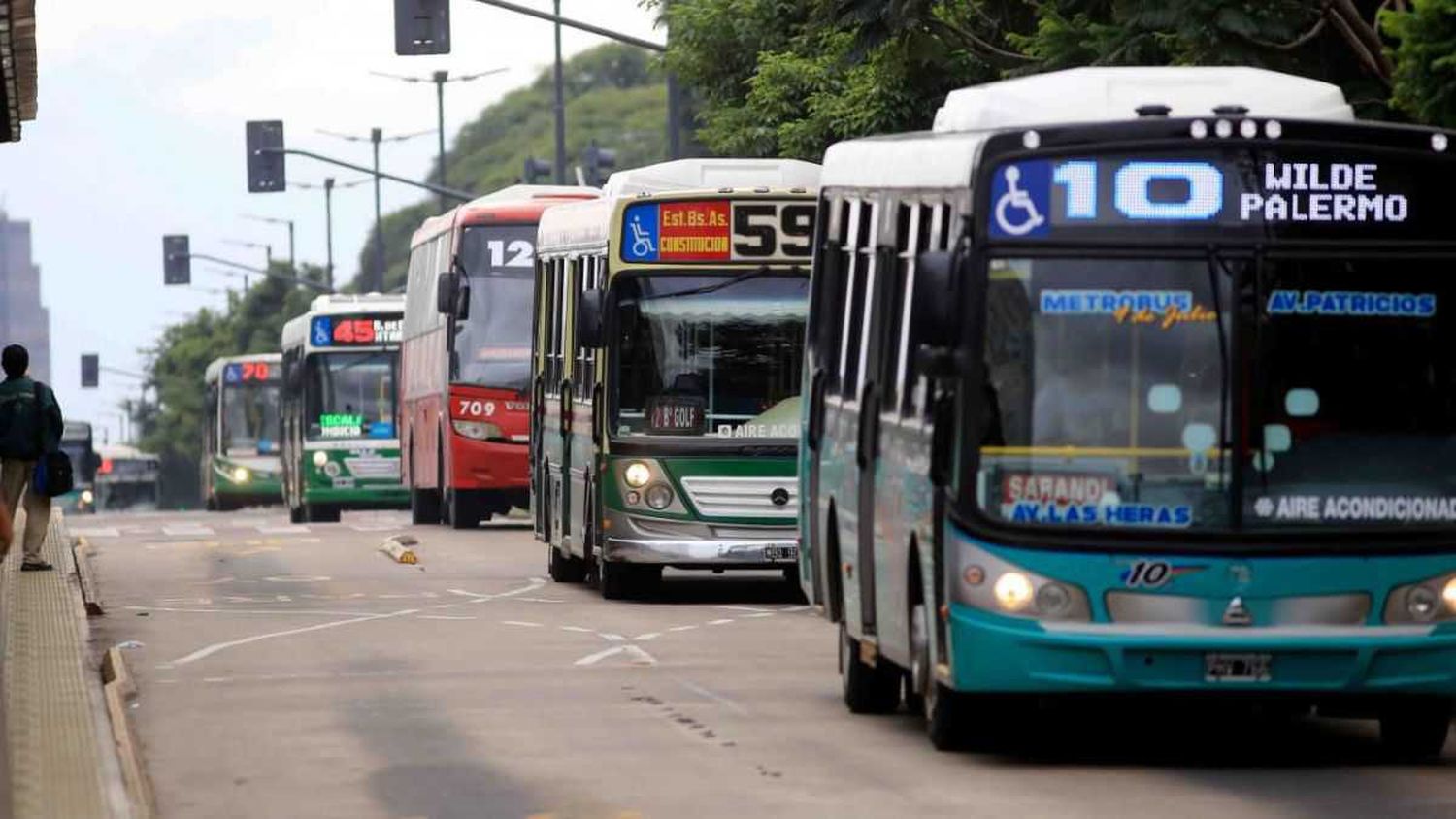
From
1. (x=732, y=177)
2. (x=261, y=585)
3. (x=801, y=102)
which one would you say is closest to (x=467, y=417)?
(x=801, y=102)

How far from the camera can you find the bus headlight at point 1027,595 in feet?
42.9

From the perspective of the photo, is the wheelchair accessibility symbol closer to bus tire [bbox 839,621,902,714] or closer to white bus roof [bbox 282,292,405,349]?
bus tire [bbox 839,621,902,714]

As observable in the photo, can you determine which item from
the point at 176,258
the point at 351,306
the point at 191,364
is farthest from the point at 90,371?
the point at 351,306

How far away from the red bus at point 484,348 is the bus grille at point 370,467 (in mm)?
8643

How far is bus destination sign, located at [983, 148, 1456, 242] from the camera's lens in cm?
1327

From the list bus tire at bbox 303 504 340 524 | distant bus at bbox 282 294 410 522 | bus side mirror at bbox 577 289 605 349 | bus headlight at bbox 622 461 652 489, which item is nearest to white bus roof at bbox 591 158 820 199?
bus side mirror at bbox 577 289 605 349

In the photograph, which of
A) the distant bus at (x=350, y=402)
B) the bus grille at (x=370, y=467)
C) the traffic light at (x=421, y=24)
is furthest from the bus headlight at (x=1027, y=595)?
the bus grille at (x=370, y=467)

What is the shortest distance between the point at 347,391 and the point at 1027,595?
121ft

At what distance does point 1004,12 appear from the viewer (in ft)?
90.0

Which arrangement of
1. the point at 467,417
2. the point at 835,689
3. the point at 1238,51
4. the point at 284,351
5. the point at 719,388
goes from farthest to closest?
the point at 284,351
the point at 467,417
the point at 719,388
the point at 1238,51
the point at 835,689

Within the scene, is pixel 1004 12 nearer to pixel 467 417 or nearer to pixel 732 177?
pixel 732 177

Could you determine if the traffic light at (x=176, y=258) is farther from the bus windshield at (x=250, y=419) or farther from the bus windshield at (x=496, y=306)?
the bus windshield at (x=496, y=306)

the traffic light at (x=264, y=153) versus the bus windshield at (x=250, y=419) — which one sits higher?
the traffic light at (x=264, y=153)

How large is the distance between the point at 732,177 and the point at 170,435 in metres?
137
